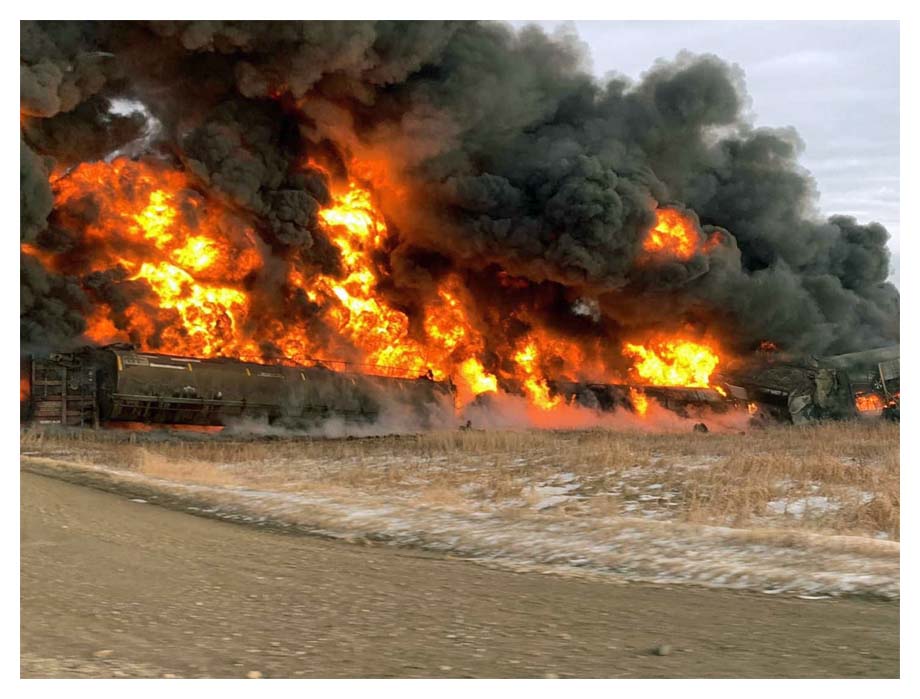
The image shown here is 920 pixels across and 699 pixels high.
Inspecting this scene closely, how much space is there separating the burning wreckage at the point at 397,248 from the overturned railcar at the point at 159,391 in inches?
3.5

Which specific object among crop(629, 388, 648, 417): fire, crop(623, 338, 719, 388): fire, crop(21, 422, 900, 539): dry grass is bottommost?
crop(21, 422, 900, 539): dry grass

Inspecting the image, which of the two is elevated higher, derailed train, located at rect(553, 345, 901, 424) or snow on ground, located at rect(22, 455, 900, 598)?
derailed train, located at rect(553, 345, 901, 424)

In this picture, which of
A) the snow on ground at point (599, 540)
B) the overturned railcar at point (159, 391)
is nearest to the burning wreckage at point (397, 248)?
the overturned railcar at point (159, 391)

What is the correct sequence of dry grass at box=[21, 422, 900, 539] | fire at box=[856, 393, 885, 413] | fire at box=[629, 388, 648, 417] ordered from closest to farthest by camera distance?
1. dry grass at box=[21, 422, 900, 539]
2. fire at box=[856, 393, 885, 413]
3. fire at box=[629, 388, 648, 417]

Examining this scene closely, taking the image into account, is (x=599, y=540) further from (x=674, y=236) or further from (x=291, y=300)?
(x=674, y=236)

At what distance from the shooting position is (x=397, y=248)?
4888cm

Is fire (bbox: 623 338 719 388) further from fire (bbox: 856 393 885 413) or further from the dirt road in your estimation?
the dirt road

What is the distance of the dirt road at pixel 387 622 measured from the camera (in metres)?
7.62

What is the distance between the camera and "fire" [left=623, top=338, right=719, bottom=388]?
4878 cm

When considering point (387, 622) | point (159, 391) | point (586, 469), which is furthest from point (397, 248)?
point (387, 622)

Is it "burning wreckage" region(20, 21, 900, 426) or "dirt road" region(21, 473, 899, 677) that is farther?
"burning wreckage" region(20, 21, 900, 426)

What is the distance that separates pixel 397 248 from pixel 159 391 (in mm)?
18378

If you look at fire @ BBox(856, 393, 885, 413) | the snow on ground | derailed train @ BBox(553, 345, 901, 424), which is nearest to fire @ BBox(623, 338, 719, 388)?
derailed train @ BBox(553, 345, 901, 424)

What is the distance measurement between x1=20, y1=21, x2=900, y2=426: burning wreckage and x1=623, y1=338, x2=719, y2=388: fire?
0.46ft
